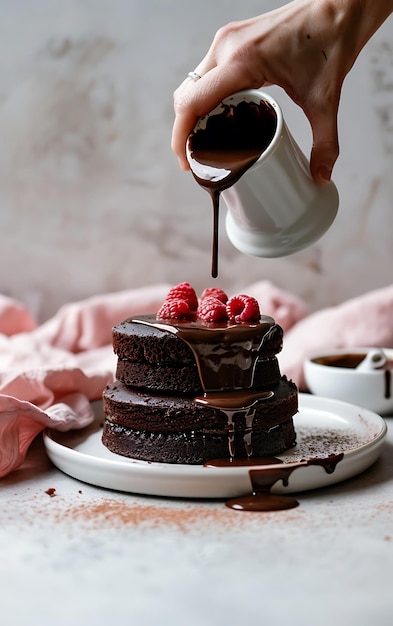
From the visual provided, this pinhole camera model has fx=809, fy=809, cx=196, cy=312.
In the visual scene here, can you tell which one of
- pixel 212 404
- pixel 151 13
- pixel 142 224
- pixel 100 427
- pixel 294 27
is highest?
pixel 151 13

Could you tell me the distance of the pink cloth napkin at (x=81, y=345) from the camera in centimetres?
195

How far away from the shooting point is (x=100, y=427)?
217 cm

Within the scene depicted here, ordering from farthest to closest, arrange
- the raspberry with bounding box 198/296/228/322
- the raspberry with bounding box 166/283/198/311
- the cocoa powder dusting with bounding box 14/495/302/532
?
the raspberry with bounding box 166/283/198/311 → the raspberry with bounding box 198/296/228/322 → the cocoa powder dusting with bounding box 14/495/302/532

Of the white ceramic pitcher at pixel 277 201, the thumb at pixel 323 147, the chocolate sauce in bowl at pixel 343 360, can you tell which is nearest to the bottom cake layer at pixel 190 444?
the white ceramic pitcher at pixel 277 201

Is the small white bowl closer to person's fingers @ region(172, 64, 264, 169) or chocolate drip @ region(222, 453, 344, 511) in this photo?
chocolate drip @ region(222, 453, 344, 511)

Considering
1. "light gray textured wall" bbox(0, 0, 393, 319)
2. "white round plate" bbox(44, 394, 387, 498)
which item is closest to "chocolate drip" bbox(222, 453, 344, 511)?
"white round plate" bbox(44, 394, 387, 498)

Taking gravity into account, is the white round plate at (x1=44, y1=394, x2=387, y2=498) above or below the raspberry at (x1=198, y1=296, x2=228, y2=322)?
below

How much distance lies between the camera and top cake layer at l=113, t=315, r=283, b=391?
180cm

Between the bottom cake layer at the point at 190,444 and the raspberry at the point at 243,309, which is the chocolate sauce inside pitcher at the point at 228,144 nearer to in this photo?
the raspberry at the point at 243,309

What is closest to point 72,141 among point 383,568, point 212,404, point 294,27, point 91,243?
point 91,243

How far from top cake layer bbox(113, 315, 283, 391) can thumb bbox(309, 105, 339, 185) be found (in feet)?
1.32

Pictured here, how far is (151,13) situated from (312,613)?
9.64 ft

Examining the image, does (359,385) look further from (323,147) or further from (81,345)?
(81,345)

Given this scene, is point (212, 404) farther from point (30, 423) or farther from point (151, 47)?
point (151, 47)
